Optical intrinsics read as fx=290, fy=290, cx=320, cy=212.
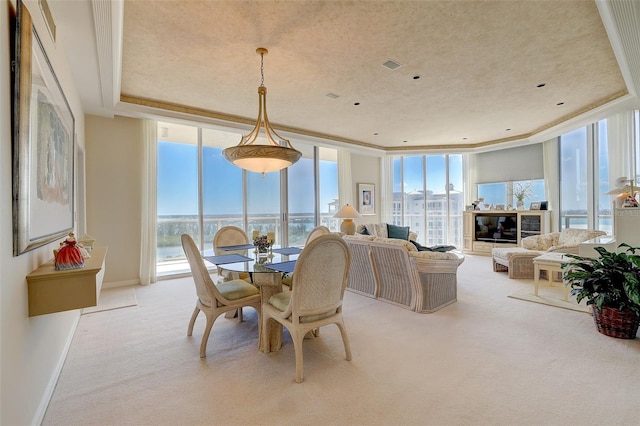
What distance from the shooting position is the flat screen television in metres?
7.04

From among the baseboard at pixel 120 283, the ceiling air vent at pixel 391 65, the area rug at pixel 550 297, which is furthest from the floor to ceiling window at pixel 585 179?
the baseboard at pixel 120 283

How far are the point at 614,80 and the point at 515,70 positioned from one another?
5.25 feet

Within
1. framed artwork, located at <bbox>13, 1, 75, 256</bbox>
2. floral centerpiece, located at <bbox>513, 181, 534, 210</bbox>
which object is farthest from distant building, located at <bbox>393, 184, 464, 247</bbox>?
framed artwork, located at <bbox>13, 1, 75, 256</bbox>

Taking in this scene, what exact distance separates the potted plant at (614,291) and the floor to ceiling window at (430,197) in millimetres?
5724

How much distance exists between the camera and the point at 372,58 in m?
3.24

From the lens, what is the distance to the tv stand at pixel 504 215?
6535 millimetres

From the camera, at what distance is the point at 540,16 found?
2.58m

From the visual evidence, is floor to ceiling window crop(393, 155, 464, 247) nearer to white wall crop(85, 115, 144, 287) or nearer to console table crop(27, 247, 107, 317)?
white wall crop(85, 115, 144, 287)

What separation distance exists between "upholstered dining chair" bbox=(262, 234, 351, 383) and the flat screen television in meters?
6.50

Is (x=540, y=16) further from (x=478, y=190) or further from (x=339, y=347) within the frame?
(x=478, y=190)

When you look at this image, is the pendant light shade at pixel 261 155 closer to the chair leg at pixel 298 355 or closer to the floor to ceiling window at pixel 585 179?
the chair leg at pixel 298 355

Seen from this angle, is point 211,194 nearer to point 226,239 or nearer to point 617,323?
point 226,239

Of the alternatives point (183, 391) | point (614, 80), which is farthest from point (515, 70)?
point (183, 391)

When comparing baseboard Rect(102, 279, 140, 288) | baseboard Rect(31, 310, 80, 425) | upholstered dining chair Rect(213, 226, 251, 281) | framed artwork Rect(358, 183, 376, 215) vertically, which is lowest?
baseboard Rect(31, 310, 80, 425)
